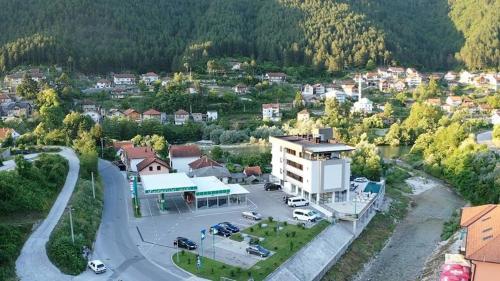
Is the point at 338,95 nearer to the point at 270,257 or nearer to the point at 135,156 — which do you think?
the point at 135,156

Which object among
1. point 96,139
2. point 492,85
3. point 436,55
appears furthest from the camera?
point 436,55

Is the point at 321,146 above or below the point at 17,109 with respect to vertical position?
above

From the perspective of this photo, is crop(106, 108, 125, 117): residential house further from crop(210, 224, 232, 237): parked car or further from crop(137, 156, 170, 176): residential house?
crop(210, 224, 232, 237): parked car

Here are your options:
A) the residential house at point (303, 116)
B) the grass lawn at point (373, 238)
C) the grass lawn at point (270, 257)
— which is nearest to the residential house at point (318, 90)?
the residential house at point (303, 116)

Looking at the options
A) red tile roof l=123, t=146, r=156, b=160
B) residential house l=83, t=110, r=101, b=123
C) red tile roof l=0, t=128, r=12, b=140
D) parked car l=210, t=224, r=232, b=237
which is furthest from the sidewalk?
residential house l=83, t=110, r=101, b=123

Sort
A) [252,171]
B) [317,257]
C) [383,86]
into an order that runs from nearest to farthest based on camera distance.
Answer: [317,257], [252,171], [383,86]

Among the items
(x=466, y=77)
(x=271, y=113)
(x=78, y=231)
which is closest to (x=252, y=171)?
(x=78, y=231)

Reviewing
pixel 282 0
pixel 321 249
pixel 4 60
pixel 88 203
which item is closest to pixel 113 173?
pixel 88 203

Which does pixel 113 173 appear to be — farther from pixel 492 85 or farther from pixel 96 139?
pixel 492 85
